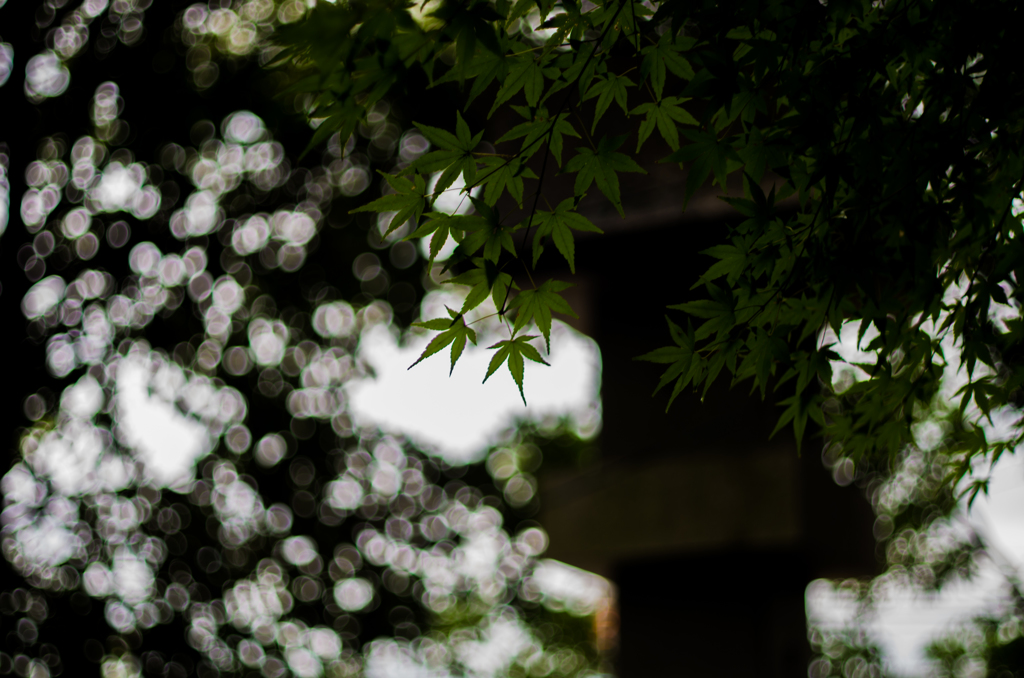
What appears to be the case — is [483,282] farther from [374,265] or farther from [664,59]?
[374,265]

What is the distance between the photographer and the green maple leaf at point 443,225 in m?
1.80

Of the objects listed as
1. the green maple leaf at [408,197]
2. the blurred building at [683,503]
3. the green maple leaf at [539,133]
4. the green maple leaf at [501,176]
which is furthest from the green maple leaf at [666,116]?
the blurred building at [683,503]

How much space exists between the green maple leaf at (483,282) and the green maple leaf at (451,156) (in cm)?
20

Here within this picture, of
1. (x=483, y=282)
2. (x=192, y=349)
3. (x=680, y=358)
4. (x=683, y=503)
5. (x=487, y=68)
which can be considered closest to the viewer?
(x=487, y=68)

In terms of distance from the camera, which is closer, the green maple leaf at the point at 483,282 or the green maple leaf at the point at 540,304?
the green maple leaf at the point at 483,282

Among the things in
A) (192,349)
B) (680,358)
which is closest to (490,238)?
(680,358)

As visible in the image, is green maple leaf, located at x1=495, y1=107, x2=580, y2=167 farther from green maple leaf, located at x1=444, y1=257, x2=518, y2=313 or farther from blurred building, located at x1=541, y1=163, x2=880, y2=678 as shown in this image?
blurred building, located at x1=541, y1=163, x2=880, y2=678

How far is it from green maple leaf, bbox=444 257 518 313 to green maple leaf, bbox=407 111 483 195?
20 cm

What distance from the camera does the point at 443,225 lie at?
6.02 ft

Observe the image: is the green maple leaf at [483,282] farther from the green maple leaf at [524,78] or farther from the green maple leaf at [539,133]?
the green maple leaf at [524,78]

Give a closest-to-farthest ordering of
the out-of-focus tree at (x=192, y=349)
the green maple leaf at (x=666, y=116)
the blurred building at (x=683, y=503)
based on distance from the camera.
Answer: the green maple leaf at (x=666, y=116) → the blurred building at (x=683, y=503) → the out-of-focus tree at (x=192, y=349)

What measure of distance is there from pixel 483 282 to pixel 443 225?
170 mm

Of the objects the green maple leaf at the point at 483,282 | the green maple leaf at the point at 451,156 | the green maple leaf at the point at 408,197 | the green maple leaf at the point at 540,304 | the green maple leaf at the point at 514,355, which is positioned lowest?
the green maple leaf at the point at 514,355

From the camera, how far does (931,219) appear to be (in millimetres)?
1909
